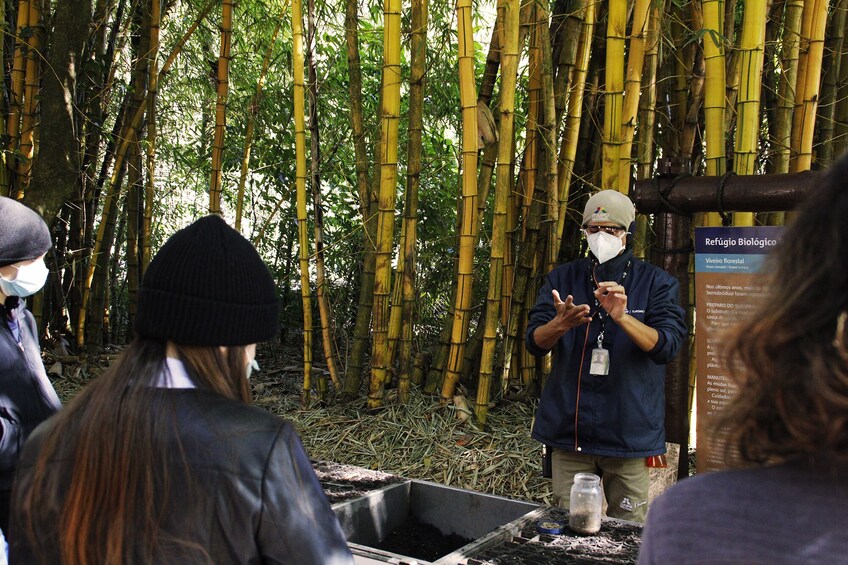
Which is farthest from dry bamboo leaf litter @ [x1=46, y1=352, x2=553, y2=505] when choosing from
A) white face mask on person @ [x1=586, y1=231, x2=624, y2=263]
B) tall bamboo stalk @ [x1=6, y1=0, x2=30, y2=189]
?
tall bamboo stalk @ [x1=6, y1=0, x2=30, y2=189]

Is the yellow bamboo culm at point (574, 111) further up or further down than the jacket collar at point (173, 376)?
further up

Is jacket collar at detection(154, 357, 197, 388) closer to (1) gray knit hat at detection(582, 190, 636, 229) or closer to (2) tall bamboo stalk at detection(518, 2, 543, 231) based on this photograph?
(1) gray knit hat at detection(582, 190, 636, 229)

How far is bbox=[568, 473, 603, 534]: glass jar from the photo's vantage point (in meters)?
1.92

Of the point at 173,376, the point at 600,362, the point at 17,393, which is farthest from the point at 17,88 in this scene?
the point at 173,376

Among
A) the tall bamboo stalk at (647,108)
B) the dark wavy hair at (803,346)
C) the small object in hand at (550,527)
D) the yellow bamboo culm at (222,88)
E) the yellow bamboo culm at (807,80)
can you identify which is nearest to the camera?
the dark wavy hair at (803,346)

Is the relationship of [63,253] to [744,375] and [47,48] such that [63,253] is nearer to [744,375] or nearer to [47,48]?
[47,48]

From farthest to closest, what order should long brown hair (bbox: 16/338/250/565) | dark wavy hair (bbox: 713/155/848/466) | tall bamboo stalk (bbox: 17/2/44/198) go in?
1. tall bamboo stalk (bbox: 17/2/44/198)
2. long brown hair (bbox: 16/338/250/565)
3. dark wavy hair (bbox: 713/155/848/466)

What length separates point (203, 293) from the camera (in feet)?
3.44

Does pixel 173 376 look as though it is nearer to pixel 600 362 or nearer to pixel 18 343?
pixel 18 343

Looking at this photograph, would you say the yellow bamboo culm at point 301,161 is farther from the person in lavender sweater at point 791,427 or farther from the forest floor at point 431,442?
the person in lavender sweater at point 791,427

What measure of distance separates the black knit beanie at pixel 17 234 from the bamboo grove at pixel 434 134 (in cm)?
166

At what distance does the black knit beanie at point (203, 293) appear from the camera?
1046mm

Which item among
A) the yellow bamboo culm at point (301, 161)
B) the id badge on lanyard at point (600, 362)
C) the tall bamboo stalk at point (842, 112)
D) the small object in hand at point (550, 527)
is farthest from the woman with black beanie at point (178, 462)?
the tall bamboo stalk at point (842, 112)

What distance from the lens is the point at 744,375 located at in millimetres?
712
